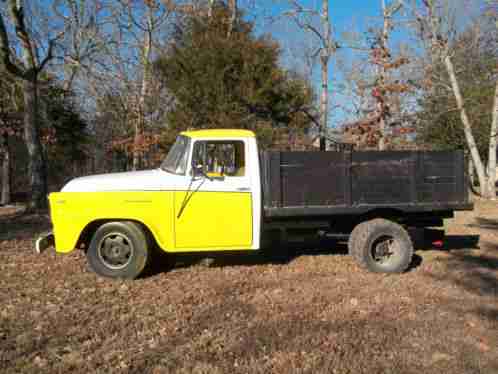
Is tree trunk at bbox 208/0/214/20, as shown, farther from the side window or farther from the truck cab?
the truck cab

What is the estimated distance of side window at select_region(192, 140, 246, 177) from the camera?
531cm

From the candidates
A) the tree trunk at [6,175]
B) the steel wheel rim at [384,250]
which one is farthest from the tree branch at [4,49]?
the steel wheel rim at [384,250]

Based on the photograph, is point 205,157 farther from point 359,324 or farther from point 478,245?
point 478,245

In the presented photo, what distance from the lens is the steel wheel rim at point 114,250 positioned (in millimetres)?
5250

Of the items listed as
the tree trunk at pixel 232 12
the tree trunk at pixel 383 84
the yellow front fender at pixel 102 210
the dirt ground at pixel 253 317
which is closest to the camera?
the dirt ground at pixel 253 317

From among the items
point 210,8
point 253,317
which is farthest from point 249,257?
point 210,8

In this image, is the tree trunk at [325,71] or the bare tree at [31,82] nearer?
the bare tree at [31,82]

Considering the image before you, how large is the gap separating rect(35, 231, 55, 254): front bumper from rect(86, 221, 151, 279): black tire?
23.8 inches

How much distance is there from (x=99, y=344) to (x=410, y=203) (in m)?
4.42

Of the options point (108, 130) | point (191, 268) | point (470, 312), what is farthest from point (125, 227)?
point (108, 130)

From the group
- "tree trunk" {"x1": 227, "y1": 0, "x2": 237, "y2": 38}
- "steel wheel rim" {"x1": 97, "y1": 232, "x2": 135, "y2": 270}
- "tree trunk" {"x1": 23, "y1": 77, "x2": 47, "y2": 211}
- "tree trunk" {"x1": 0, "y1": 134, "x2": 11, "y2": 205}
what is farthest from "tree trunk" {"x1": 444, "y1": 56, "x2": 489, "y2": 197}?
"tree trunk" {"x1": 0, "y1": 134, "x2": 11, "y2": 205}

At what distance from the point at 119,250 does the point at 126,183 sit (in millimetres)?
941

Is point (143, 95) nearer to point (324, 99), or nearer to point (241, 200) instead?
point (324, 99)

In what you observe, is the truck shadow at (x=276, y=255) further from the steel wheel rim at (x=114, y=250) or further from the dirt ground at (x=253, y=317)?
the steel wheel rim at (x=114, y=250)
